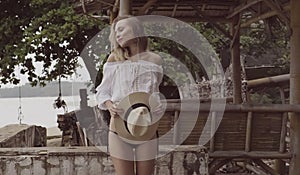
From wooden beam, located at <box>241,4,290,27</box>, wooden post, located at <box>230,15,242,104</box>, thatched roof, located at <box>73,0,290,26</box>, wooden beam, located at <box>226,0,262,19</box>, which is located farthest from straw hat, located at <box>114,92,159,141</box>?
wooden post, located at <box>230,15,242,104</box>

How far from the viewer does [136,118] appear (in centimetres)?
208

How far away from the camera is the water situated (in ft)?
31.8

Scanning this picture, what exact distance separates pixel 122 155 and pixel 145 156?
10cm

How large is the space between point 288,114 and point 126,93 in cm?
231

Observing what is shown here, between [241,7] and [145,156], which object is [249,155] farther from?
[241,7]

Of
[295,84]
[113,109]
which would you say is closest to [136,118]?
[113,109]

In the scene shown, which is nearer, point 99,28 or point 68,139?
point 68,139

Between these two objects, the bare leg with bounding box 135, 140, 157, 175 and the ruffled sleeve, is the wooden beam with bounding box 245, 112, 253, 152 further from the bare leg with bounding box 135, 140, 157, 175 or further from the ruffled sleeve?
the ruffled sleeve

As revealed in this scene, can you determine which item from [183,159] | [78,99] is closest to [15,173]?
[183,159]

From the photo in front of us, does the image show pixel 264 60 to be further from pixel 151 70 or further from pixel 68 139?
pixel 151 70

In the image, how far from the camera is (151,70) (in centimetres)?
221

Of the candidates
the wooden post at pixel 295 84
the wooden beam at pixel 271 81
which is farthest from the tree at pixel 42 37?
the wooden post at pixel 295 84

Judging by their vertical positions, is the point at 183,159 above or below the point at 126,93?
below

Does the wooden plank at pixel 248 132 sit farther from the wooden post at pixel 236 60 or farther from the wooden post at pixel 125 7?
the wooden post at pixel 236 60
